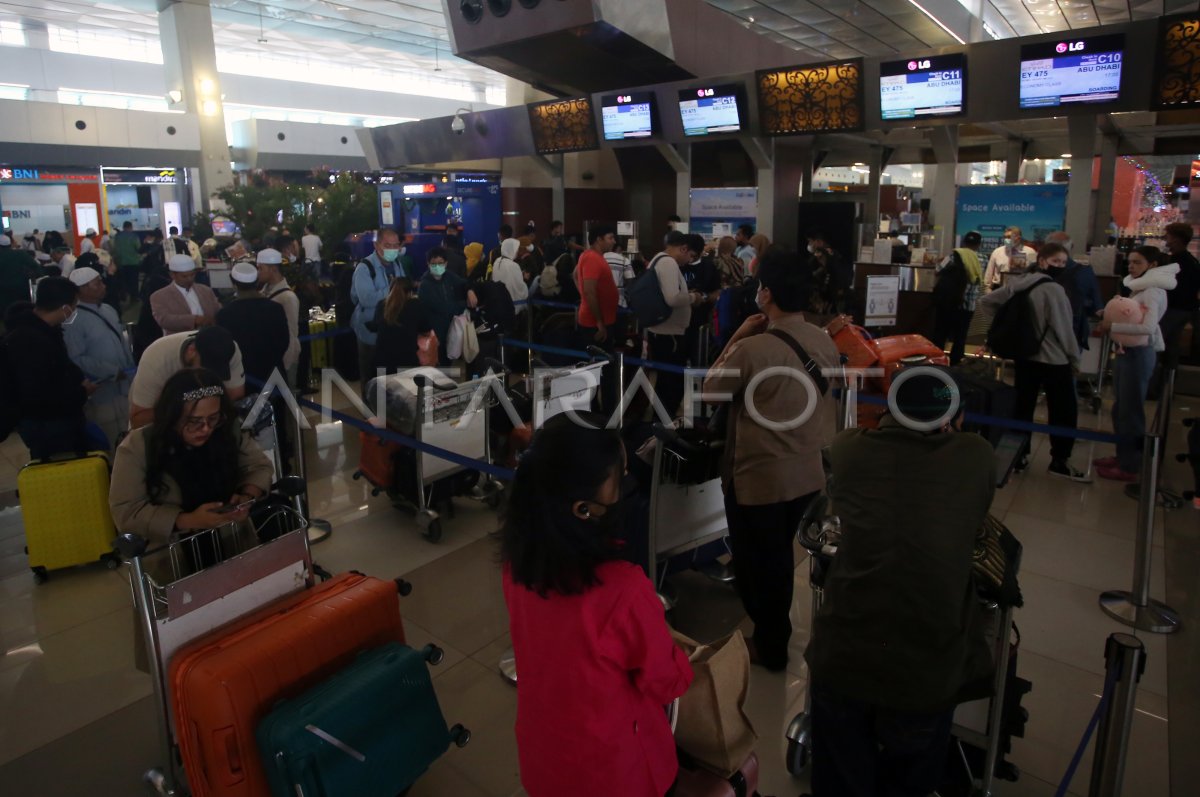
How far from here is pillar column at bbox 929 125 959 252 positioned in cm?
1010

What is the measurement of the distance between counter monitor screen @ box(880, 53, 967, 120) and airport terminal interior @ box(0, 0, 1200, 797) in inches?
1.3

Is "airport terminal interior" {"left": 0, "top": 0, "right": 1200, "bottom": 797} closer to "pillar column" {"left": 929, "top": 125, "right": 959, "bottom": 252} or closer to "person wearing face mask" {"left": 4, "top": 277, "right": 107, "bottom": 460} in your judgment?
"pillar column" {"left": 929, "top": 125, "right": 959, "bottom": 252}

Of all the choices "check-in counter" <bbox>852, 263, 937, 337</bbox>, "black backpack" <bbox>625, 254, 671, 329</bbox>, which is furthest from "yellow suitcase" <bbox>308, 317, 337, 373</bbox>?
"check-in counter" <bbox>852, 263, 937, 337</bbox>

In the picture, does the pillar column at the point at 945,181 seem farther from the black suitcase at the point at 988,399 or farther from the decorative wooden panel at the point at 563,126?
the black suitcase at the point at 988,399

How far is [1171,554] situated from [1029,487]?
1.17 meters

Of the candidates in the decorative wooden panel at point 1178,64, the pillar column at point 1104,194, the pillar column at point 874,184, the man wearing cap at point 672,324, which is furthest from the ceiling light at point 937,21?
the man wearing cap at point 672,324

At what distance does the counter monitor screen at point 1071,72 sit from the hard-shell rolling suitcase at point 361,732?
8.74 meters

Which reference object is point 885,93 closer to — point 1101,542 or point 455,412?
point 1101,542

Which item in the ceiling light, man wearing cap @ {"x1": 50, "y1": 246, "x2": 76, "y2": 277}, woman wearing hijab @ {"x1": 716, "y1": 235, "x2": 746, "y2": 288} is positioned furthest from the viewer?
the ceiling light

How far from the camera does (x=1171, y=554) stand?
4.58 metres

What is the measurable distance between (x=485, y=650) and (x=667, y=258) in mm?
3859

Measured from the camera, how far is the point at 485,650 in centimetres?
360

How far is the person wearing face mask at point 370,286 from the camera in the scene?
667 centimetres

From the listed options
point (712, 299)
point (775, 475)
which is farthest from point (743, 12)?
point (775, 475)
